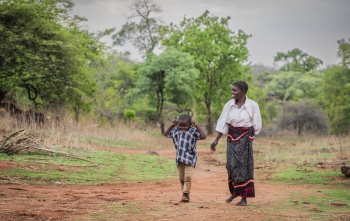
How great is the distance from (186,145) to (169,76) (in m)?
21.8

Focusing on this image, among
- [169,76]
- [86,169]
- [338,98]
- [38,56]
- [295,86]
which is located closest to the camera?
[86,169]

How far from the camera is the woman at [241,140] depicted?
6.57 metres

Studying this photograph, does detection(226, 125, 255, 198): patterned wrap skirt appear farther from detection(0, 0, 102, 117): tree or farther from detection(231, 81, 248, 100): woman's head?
detection(0, 0, 102, 117): tree

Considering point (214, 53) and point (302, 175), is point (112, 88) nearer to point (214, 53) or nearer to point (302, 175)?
point (214, 53)

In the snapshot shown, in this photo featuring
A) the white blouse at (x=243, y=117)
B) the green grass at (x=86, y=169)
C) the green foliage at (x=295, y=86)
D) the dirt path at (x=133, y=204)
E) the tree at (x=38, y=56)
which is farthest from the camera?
the green foliage at (x=295, y=86)

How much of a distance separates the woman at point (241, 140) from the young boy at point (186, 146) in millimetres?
454

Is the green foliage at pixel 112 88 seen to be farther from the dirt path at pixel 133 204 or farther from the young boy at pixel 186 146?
the young boy at pixel 186 146

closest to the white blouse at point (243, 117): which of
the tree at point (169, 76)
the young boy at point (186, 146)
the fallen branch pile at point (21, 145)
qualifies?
the young boy at point (186, 146)

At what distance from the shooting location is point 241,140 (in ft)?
21.6

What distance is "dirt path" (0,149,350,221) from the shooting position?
5.14 metres

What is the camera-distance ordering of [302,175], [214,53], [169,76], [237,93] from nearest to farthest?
[237,93], [302,175], [169,76], [214,53]

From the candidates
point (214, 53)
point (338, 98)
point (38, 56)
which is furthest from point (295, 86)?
point (38, 56)

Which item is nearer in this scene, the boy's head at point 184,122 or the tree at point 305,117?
the boy's head at point 184,122

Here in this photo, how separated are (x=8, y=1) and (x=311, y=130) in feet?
105
